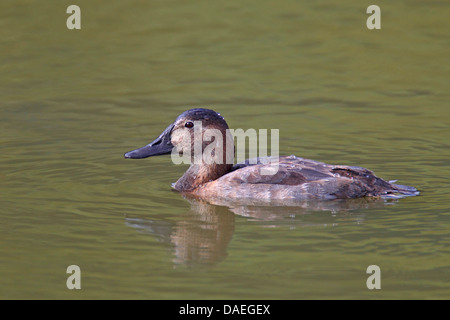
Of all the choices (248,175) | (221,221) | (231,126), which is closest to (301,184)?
(248,175)

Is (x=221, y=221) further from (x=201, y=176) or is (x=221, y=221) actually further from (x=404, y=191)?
(x=404, y=191)

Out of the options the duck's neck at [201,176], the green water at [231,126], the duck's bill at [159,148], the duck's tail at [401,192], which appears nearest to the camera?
the green water at [231,126]

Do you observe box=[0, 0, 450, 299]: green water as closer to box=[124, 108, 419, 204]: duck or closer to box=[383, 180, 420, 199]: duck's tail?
box=[383, 180, 420, 199]: duck's tail

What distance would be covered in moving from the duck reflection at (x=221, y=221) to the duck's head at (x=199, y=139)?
2.44 ft

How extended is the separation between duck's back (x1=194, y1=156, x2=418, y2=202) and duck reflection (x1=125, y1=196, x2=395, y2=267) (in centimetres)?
12

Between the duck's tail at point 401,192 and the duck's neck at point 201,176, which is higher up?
the duck's neck at point 201,176

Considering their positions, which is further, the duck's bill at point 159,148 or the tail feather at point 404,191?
the duck's bill at point 159,148

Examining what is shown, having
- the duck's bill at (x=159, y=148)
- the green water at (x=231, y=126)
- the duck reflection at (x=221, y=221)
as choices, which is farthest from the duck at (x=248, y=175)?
the green water at (x=231, y=126)

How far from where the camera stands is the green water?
7152mm

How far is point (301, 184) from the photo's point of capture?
923 centimetres

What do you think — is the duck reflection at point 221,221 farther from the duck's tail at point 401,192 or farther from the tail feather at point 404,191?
the tail feather at point 404,191

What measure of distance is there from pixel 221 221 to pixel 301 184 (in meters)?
1.10

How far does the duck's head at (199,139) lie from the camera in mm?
9977

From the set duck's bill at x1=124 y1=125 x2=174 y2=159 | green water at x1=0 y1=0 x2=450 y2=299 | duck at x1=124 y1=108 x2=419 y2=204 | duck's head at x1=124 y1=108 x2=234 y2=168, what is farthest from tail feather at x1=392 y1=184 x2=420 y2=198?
duck's bill at x1=124 y1=125 x2=174 y2=159
